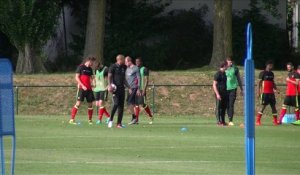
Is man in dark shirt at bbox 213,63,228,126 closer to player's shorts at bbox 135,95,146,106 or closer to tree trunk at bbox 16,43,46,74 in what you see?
player's shorts at bbox 135,95,146,106

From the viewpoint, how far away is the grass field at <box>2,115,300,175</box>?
53.5 ft

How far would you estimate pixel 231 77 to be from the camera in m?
28.7

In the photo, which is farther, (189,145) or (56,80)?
(56,80)

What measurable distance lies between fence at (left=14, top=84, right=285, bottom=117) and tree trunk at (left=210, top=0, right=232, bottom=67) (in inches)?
154

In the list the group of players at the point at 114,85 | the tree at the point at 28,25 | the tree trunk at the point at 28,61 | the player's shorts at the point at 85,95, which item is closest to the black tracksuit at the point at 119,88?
the group of players at the point at 114,85

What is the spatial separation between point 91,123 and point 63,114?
8.89 m

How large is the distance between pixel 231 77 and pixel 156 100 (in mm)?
11258

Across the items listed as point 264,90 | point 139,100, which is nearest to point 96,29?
point 139,100

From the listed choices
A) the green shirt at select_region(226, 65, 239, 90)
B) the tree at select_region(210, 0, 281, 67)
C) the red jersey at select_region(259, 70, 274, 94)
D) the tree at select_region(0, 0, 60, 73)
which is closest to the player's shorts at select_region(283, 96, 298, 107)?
the red jersey at select_region(259, 70, 274, 94)

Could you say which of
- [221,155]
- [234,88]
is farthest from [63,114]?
[221,155]

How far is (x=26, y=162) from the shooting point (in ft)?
56.9

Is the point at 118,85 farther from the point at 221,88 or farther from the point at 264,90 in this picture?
the point at 264,90

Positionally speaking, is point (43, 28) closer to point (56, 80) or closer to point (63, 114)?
point (56, 80)

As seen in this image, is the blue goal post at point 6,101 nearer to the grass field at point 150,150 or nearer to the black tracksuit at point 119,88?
the grass field at point 150,150
